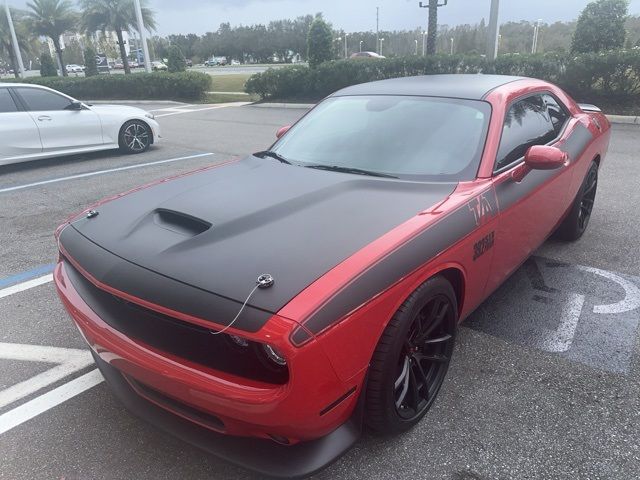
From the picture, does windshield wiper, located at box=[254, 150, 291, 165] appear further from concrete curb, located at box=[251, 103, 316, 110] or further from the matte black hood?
concrete curb, located at box=[251, 103, 316, 110]

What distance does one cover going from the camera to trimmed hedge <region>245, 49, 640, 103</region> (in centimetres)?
1168

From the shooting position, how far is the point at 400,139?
3.01 meters

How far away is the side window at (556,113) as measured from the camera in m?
3.83

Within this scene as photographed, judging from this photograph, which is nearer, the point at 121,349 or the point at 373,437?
the point at 121,349

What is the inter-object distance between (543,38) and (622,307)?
6712 cm

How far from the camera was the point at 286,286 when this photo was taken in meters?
1.79

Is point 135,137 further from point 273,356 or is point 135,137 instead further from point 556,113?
point 273,356

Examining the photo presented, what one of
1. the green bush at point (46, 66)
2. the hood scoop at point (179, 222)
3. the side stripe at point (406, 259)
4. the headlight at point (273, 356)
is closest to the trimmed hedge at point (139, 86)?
the green bush at point (46, 66)

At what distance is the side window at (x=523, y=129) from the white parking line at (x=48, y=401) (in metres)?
2.56

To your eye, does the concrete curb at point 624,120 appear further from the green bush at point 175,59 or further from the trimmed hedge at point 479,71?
the green bush at point 175,59

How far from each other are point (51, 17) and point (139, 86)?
80.6ft

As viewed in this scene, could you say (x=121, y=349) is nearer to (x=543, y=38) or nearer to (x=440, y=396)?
(x=440, y=396)

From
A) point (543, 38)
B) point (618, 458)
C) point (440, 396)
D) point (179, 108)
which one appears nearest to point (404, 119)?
point (440, 396)

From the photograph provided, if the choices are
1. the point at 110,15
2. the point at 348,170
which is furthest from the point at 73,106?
the point at 110,15
